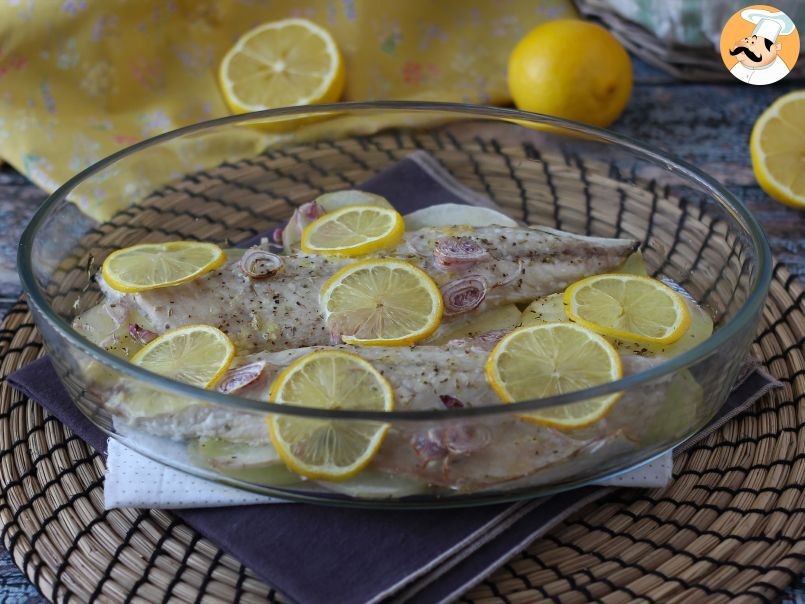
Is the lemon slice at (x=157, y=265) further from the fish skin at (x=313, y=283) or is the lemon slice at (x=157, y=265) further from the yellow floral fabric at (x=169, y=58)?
the yellow floral fabric at (x=169, y=58)

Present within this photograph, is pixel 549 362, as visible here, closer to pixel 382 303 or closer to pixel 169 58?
pixel 382 303

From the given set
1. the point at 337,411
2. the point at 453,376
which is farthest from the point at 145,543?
the point at 453,376

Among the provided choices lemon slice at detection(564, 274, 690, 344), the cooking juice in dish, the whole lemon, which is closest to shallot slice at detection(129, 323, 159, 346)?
the cooking juice in dish

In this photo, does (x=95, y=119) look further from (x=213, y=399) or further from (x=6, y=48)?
(x=213, y=399)

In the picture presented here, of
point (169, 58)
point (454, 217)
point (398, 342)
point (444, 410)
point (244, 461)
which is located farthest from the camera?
point (169, 58)

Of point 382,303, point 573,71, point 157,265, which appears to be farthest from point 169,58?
point 382,303

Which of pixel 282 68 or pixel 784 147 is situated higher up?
pixel 784 147

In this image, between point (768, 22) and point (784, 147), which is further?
point (768, 22)
